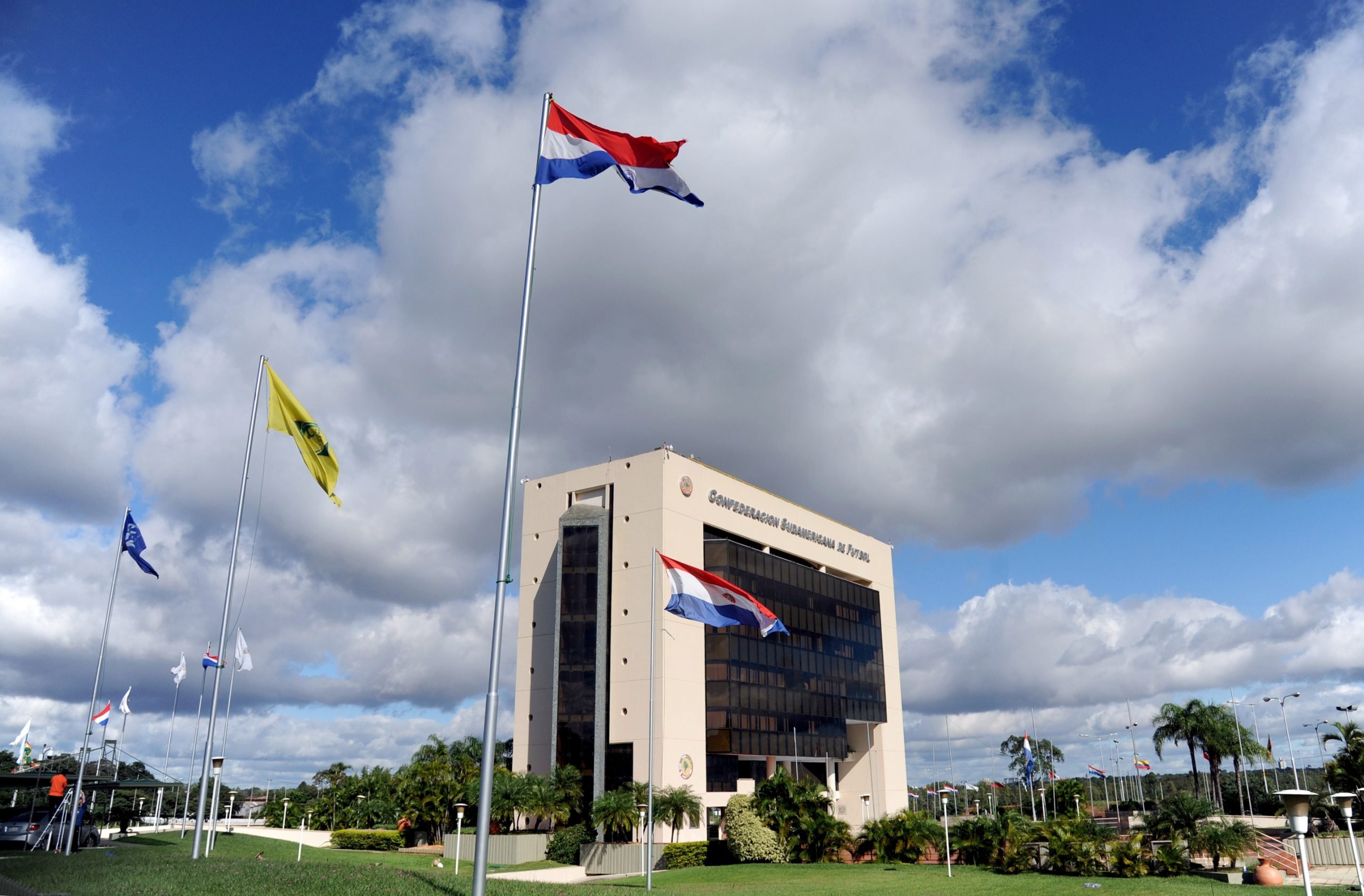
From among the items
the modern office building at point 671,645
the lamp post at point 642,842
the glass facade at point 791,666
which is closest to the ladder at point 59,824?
the lamp post at point 642,842

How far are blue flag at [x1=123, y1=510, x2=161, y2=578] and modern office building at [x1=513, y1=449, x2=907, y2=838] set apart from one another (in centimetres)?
3060

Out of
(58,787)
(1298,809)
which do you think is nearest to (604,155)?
(1298,809)

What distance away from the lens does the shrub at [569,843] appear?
57.1 metres

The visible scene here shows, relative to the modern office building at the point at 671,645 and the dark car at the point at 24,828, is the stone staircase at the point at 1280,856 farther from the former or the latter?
the dark car at the point at 24,828

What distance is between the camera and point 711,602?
34875 millimetres

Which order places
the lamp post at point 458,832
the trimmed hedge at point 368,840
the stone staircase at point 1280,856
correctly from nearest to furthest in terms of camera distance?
1. the stone staircase at point 1280,856
2. the lamp post at point 458,832
3. the trimmed hedge at point 368,840

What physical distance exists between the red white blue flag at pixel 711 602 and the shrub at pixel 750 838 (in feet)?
90.4

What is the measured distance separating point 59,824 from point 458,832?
2543cm

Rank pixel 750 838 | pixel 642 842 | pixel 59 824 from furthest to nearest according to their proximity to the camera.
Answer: pixel 750 838
pixel 642 842
pixel 59 824

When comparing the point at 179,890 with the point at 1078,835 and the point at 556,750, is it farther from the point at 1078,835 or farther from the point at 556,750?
the point at 556,750

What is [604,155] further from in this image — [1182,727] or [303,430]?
[1182,727]

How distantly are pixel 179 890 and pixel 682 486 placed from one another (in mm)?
51014

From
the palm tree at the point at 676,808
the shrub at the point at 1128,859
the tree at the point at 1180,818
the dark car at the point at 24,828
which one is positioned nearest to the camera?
the dark car at the point at 24,828

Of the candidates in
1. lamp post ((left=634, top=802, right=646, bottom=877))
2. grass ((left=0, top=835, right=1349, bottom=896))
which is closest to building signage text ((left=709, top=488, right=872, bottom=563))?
lamp post ((left=634, top=802, right=646, bottom=877))
